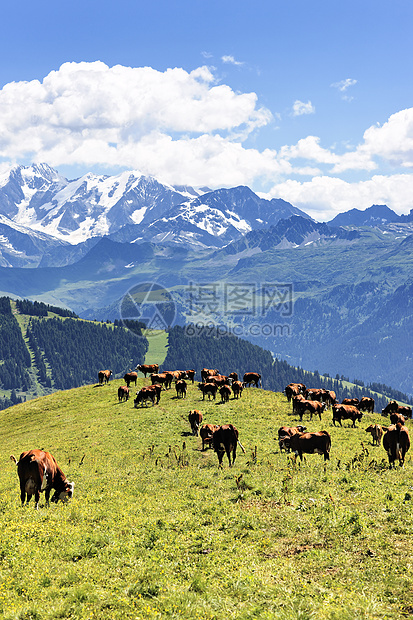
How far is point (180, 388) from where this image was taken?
55844mm

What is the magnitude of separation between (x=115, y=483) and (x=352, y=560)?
14587 millimetres

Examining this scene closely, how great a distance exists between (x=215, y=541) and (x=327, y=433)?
524 inches

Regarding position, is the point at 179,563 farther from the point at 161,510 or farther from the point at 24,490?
the point at 24,490

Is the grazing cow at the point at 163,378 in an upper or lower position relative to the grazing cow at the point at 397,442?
lower

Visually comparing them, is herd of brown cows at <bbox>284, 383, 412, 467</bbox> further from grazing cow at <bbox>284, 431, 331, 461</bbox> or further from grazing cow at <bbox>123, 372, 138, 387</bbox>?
grazing cow at <bbox>123, 372, 138, 387</bbox>

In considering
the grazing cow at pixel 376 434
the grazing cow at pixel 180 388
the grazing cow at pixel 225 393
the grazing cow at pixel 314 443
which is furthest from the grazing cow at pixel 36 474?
the grazing cow at pixel 180 388

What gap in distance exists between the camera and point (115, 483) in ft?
79.7

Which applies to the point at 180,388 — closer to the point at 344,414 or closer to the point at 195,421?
the point at 195,421

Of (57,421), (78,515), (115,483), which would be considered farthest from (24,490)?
(57,421)

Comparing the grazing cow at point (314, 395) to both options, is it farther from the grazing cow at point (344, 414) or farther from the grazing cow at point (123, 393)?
the grazing cow at point (123, 393)

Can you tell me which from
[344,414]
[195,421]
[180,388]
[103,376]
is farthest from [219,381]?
[103,376]

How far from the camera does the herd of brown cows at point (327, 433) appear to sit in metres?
25.1

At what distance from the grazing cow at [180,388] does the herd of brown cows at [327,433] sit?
44.4 ft

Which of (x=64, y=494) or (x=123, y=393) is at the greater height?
(x=64, y=494)
